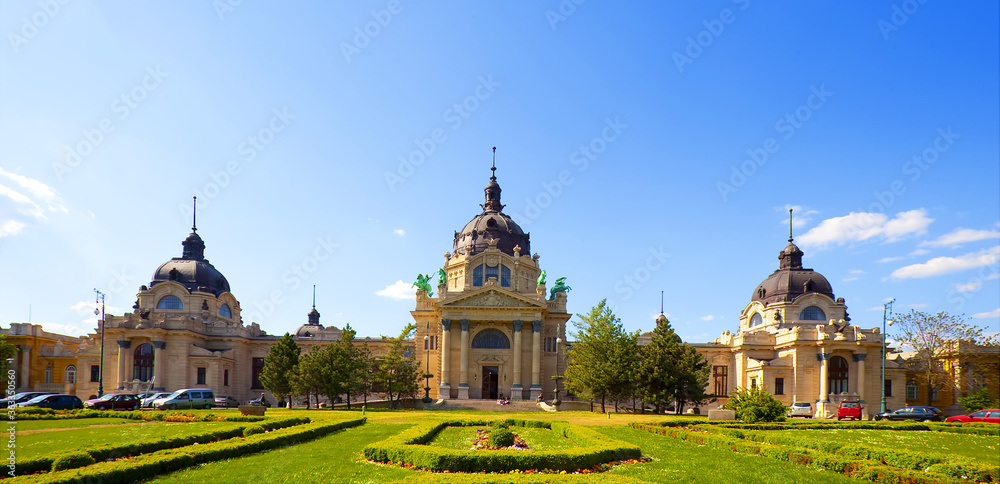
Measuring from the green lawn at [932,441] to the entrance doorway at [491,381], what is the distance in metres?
40.3

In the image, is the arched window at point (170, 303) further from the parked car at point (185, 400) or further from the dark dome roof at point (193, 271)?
the parked car at point (185, 400)

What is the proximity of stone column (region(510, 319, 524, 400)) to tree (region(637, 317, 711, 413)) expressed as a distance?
17.7m

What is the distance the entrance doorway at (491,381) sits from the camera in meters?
72.5

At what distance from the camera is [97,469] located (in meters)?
15.6

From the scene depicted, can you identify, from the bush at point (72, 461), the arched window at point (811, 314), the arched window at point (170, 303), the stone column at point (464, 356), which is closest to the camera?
the bush at point (72, 461)

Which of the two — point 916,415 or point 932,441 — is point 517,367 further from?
point 932,441

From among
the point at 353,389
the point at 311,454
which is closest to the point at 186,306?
the point at 353,389

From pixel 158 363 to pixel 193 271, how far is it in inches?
450

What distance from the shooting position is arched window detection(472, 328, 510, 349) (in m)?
72.6

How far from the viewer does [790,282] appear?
255ft

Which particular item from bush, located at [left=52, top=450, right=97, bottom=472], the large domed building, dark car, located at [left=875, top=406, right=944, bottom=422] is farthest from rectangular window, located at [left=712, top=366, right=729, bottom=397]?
bush, located at [left=52, top=450, right=97, bottom=472]

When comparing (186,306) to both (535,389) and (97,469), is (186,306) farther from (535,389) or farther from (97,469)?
(97,469)

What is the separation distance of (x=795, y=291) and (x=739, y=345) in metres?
9.07

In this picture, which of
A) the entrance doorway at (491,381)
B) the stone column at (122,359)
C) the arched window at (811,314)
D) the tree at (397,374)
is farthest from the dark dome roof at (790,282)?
the stone column at (122,359)
